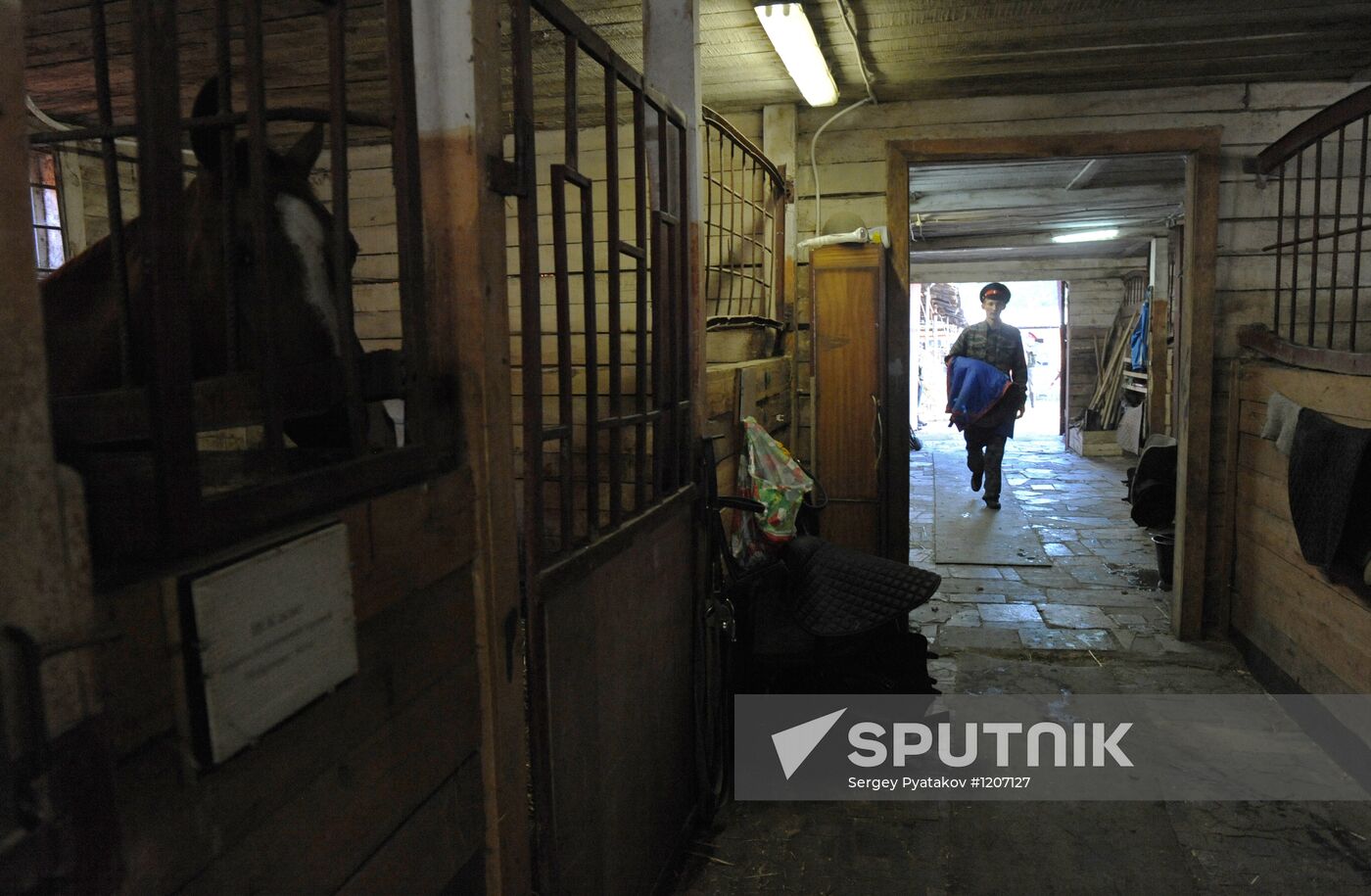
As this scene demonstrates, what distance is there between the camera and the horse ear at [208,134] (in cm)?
152

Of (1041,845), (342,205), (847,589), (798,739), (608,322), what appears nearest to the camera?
(342,205)

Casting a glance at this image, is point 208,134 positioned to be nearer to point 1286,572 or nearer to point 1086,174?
point 1286,572

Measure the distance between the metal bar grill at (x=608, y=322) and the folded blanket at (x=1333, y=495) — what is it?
7.15ft

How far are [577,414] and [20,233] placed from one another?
105 inches

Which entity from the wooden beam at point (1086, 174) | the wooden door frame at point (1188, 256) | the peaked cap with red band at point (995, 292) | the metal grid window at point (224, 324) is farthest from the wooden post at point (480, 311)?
the peaked cap with red band at point (995, 292)

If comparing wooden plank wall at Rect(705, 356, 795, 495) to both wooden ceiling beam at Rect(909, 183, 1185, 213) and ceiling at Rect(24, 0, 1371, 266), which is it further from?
wooden ceiling beam at Rect(909, 183, 1185, 213)

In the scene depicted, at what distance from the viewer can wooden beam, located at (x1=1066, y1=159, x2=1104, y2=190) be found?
20.9ft

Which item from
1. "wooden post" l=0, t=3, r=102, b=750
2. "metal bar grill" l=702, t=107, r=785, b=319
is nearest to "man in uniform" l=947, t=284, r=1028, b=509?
"metal bar grill" l=702, t=107, r=785, b=319

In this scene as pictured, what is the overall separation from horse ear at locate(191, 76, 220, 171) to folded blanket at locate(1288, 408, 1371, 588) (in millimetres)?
3298

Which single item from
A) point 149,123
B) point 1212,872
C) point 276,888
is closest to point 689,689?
point 1212,872

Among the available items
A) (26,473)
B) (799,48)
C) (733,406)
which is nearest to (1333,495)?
(733,406)

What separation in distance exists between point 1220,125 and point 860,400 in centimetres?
221

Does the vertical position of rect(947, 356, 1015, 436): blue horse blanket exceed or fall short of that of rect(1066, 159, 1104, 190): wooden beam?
it falls short

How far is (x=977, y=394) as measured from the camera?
25.0 ft
